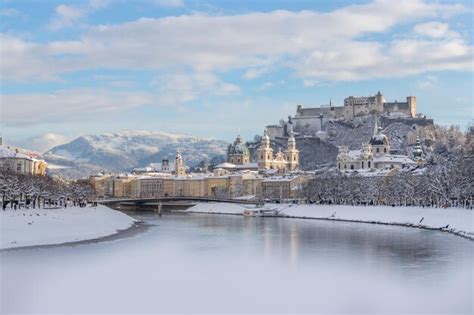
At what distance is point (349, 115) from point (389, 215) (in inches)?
4363

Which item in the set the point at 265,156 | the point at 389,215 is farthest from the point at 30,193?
the point at 265,156

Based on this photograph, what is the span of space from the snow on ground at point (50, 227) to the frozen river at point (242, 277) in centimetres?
249

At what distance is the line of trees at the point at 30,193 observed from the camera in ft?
195

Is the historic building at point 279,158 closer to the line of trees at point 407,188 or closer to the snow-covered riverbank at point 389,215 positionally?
the line of trees at point 407,188

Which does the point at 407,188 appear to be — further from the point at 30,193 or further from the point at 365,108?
the point at 365,108

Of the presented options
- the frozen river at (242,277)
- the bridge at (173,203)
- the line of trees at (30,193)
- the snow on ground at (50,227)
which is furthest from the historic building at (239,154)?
the frozen river at (242,277)

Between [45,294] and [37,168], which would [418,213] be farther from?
[37,168]

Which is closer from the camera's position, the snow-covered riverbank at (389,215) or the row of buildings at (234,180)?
the snow-covered riverbank at (389,215)

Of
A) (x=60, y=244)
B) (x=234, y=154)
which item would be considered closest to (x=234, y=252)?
(x=60, y=244)

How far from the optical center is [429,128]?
152 m

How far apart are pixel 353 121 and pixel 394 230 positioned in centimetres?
11933

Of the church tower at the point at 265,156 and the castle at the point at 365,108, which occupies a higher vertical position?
the castle at the point at 365,108

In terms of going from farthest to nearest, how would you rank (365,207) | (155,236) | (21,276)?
(365,207) < (155,236) < (21,276)

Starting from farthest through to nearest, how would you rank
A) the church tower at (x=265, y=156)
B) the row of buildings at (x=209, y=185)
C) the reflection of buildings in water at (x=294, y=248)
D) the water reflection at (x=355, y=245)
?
the church tower at (x=265, y=156)
the row of buildings at (x=209, y=185)
the water reflection at (x=355, y=245)
the reflection of buildings in water at (x=294, y=248)
